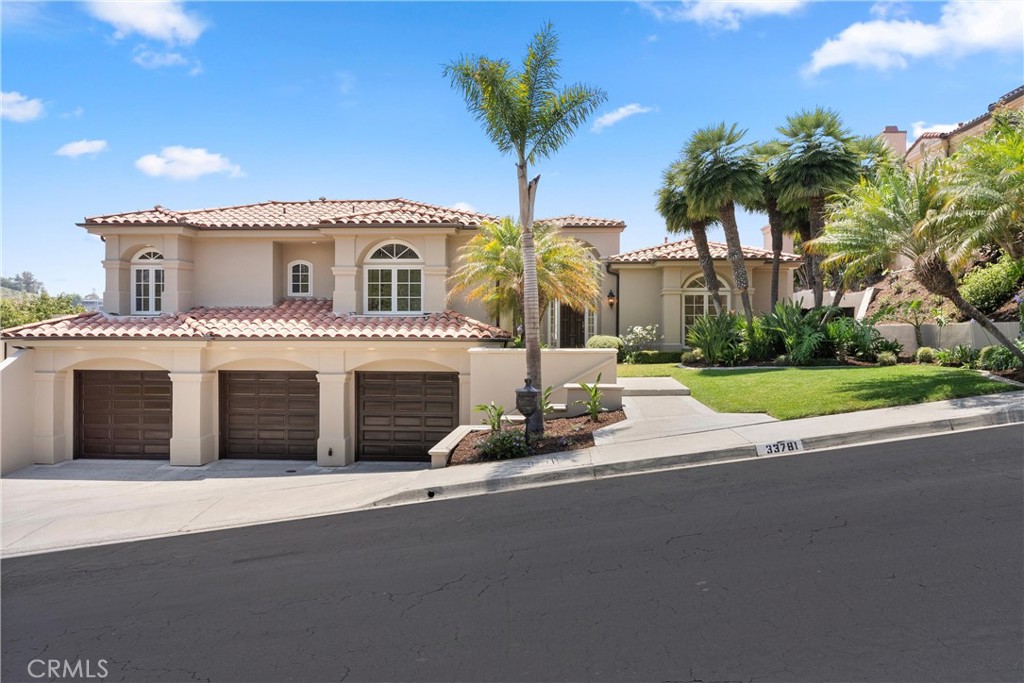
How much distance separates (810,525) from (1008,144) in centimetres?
1086

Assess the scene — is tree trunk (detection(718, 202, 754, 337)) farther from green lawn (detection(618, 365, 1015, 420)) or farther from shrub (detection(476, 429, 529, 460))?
shrub (detection(476, 429, 529, 460))

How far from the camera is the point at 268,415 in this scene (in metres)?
18.6

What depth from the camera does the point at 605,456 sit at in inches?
429

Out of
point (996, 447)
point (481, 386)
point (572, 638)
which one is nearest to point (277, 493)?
point (481, 386)

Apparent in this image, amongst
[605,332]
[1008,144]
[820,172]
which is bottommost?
[605,332]

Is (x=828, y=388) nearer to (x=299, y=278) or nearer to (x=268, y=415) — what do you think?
(x=268, y=415)

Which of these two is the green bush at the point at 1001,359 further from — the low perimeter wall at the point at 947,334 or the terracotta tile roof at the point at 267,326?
the terracotta tile roof at the point at 267,326

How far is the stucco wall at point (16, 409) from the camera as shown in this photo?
1675 cm

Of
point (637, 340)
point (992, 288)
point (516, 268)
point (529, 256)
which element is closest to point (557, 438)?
point (529, 256)

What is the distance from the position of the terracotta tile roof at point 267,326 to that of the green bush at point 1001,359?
465 inches

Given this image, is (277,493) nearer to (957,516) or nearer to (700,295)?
(957,516)

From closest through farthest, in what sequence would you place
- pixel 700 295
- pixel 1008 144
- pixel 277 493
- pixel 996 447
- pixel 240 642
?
pixel 240 642, pixel 996 447, pixel 277 493, pixel 1008 144, pixel 700 295

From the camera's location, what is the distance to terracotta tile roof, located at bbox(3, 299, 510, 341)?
1722 cm

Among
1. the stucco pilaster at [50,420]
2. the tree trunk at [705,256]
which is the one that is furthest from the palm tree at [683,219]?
the stucco pilaster at [50,420]
